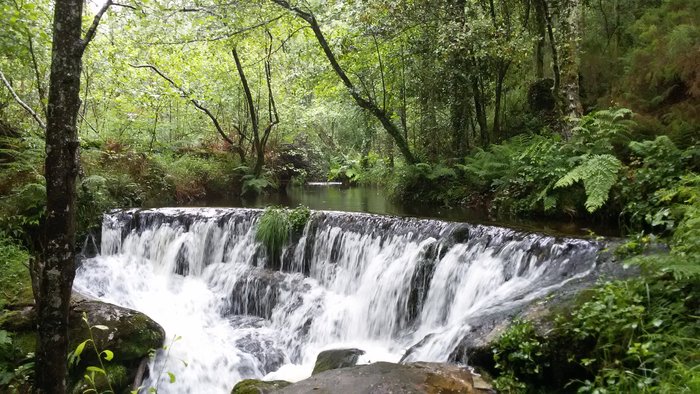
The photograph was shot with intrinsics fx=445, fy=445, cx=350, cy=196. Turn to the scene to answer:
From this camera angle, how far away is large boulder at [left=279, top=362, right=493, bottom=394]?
380cm

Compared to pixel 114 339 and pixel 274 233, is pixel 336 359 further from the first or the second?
pixel 274 233

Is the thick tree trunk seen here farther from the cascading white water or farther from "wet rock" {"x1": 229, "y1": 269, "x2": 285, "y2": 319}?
"wet rock" {"x1": 229, "y1": 269, "x2": 285, "y2": 319}

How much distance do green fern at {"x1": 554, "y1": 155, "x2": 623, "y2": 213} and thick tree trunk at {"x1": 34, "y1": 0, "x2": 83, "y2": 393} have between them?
6519 millimetres

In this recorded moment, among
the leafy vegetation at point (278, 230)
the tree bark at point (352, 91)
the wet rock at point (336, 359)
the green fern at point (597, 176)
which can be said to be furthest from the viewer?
the tree bark at point (352, 91)

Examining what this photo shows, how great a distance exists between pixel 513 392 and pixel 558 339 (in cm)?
59

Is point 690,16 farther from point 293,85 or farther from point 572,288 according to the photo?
point 293,85

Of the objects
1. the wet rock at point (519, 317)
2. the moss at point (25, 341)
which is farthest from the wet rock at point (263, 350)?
the moss at point (25, 341)

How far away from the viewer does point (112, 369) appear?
5672 millimetres

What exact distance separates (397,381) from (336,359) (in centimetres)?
204

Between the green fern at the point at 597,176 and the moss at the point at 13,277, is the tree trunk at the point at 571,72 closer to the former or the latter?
the green fern at the point at 597,176

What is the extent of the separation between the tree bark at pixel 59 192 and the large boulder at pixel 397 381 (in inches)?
75.7

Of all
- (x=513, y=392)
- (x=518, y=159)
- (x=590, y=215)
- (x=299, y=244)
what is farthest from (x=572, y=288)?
(x=299, y=244)

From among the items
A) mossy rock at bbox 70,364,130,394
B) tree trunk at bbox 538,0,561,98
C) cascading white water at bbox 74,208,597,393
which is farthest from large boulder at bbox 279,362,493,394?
tree trunk at bbox 538,0,561,98

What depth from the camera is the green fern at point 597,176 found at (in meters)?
6.71
